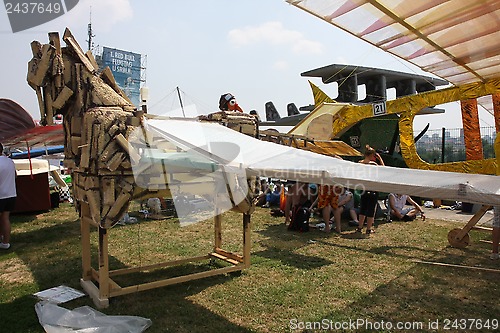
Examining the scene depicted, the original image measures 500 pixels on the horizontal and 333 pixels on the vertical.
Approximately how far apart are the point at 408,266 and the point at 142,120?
3847 mm

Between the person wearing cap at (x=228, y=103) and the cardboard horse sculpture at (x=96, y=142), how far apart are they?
1.88m

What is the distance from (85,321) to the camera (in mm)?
3529

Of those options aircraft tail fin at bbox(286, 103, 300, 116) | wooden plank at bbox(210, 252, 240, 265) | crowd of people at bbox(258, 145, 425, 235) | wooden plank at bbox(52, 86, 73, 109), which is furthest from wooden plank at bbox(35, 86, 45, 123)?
aircraft tail fin at bbox(286, 103, 300, 116)

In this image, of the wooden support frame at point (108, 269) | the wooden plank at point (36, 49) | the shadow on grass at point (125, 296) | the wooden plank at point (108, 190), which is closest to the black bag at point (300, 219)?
the wooden support frame at point (108, 269)

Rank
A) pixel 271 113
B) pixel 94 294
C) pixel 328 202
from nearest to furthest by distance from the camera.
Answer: pixel 94 294, pixel 328 202, pixel 271 113

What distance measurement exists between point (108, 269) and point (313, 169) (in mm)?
2715

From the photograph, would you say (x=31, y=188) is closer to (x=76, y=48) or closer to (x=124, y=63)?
(x=76, y=48)

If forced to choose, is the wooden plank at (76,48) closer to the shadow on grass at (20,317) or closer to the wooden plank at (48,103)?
the wooden plank at (48,103)

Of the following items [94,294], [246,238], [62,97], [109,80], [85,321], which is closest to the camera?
[85,321]

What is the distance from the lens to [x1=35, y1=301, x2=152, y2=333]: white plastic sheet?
3.38m

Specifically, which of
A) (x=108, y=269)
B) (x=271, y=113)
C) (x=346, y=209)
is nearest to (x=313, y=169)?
(x=108, y=269)

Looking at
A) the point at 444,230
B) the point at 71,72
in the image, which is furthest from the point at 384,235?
the point at 71,72

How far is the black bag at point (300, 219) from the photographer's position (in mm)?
7555

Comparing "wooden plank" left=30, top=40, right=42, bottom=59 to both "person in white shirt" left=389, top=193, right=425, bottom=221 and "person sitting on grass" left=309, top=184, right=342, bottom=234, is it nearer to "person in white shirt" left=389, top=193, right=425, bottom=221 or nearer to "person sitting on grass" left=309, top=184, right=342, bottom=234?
"person sitting on grass" left=309, top=184, right=342, bottom=234
